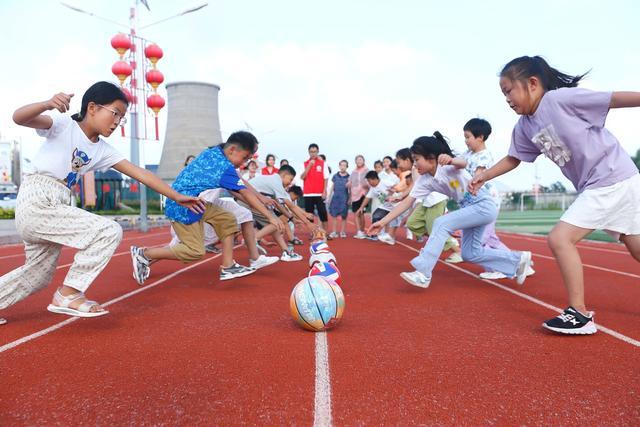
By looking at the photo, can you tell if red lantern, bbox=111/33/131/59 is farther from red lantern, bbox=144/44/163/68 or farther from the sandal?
the sandal

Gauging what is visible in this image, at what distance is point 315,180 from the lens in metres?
11.4

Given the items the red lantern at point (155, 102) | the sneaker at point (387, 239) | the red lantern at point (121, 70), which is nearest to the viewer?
the sneaker at point (387, 239)

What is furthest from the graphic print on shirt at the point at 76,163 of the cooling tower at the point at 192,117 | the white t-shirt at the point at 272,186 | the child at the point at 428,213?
the cooling tower at the point at 192,117

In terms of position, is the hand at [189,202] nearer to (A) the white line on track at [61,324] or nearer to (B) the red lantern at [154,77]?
(A) the white line on track at [61,324]

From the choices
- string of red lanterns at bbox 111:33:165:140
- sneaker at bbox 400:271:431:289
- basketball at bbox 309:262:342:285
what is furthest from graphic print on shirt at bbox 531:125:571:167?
string of red lanterns at bbox 111:33:165:140

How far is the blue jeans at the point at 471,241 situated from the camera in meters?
4.74

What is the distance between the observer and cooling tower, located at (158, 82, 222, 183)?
36562mm

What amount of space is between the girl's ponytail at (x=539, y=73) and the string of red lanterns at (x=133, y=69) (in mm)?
11062

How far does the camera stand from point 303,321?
3.54 metres

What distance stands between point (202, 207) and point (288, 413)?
2200 mm

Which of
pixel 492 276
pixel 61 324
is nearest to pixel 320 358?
pixel 61 324

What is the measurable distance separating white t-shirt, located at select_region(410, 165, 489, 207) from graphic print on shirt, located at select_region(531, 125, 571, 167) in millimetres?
1419

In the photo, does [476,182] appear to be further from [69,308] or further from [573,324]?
[69,308]

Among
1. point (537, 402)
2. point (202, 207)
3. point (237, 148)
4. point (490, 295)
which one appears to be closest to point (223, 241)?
point (237, 148)
